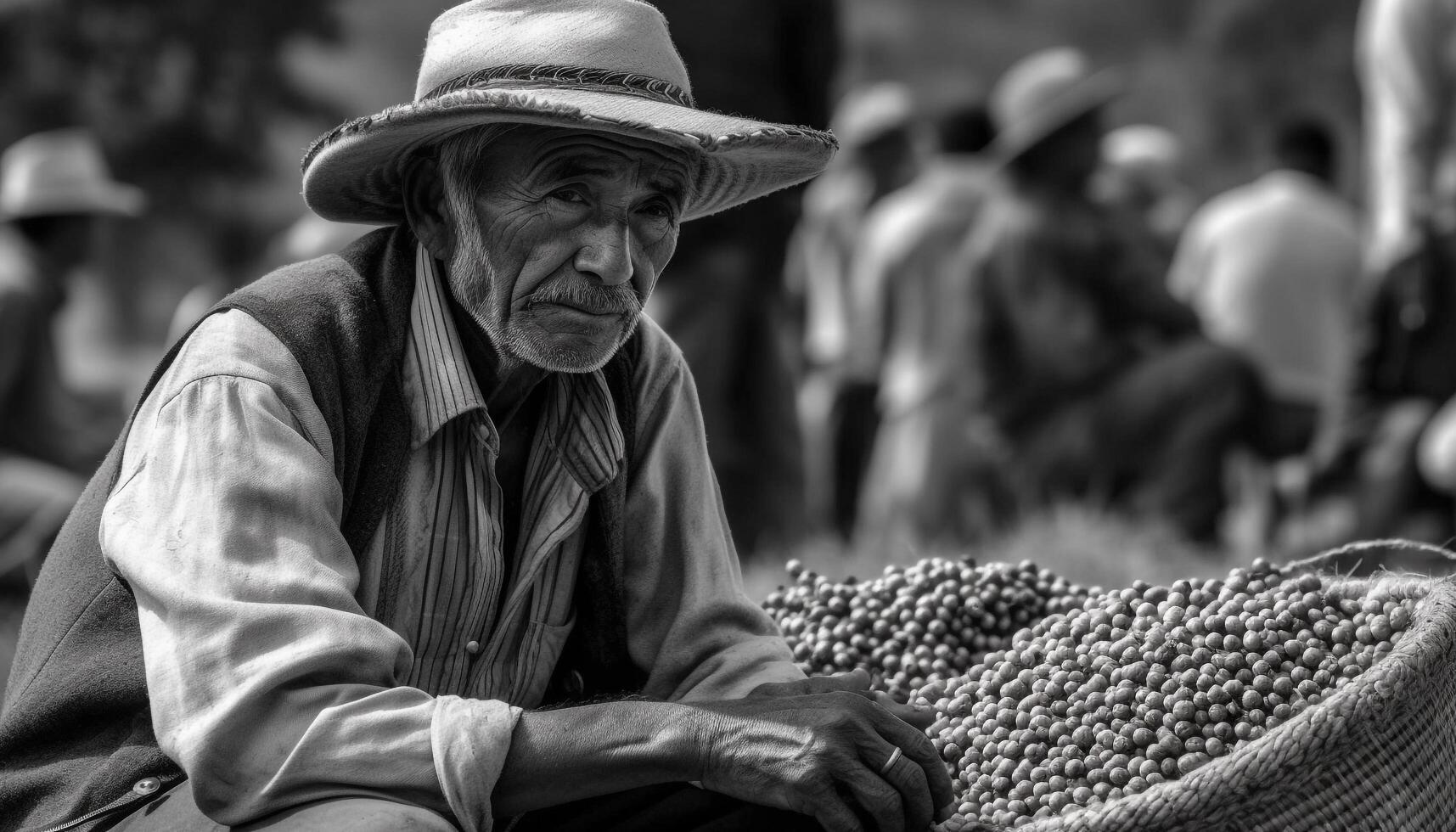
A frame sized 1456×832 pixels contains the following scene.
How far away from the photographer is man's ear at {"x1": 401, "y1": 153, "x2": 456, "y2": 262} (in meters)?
2.85

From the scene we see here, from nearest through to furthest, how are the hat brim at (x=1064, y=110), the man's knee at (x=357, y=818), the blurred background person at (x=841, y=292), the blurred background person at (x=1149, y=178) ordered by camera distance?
the man's knee at (x=357, y=818) → the hat brim at (x=1064, y=110) → the blurred background person at (x=841, y=292) → the blurred background person at (x=1149, y=178)

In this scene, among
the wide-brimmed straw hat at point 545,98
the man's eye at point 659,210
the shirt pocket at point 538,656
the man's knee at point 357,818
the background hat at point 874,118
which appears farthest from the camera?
the background hat at point 874,118

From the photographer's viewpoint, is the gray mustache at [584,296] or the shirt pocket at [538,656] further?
the shirt pocket at [538,656]

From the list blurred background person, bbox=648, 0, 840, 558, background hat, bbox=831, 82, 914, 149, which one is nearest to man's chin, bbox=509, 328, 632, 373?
blurred background person, bbox=648, 0, 840, 558

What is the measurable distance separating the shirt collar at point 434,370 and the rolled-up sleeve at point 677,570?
0.35m

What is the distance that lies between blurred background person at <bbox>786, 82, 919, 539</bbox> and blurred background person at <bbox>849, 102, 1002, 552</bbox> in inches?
5.4

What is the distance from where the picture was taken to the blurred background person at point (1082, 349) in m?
7.21

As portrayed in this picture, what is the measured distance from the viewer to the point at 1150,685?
271 cm

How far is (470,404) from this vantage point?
2.72 metres

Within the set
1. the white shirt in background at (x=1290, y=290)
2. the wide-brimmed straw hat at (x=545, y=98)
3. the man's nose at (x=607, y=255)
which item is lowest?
the white shirt in background at (x=1290, y=290)

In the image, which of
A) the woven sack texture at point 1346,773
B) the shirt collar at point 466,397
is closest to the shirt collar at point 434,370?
the shirt collar at point 466,397

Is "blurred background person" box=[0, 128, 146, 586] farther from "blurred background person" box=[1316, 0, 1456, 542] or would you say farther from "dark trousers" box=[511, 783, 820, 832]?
"blurred background person" box=[1316, 0, 1456, 542]

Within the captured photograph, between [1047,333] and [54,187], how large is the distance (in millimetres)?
4341

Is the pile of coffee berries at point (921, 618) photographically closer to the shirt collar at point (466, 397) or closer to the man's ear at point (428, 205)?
the shirt collar at point (466, 397)
